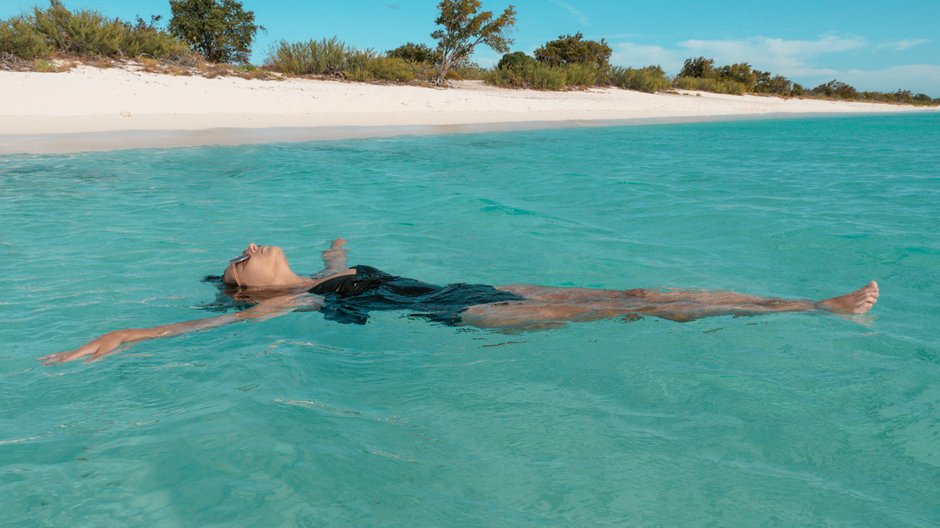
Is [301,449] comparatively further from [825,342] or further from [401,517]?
[825,342]

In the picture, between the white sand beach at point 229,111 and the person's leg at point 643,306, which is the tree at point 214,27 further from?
the person's leg at point 643,306

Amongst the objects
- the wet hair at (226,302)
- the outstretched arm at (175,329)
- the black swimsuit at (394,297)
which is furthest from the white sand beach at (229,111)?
the black swimsuit at (394,297)

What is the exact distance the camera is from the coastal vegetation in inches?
760

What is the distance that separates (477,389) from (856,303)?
2.21 m

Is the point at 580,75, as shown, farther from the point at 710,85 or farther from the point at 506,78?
the point at 710,85

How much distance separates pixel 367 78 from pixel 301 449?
2375 centimetres

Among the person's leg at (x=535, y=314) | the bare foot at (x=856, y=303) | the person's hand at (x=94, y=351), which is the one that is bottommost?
the person's hand at (x=94, y=351)

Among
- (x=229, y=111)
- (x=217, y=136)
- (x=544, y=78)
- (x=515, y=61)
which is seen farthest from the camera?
(x=515, y=61)

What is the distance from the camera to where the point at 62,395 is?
10.3 feet

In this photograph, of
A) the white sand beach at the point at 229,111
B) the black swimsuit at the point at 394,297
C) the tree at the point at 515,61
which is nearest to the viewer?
the black swimsuit at the point at 394,297

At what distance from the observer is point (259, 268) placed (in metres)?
4.38

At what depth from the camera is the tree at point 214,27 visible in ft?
86.0

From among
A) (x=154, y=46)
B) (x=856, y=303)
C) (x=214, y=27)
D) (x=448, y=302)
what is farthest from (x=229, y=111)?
(x=856, y=303)

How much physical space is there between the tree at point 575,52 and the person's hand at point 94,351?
3572cm
